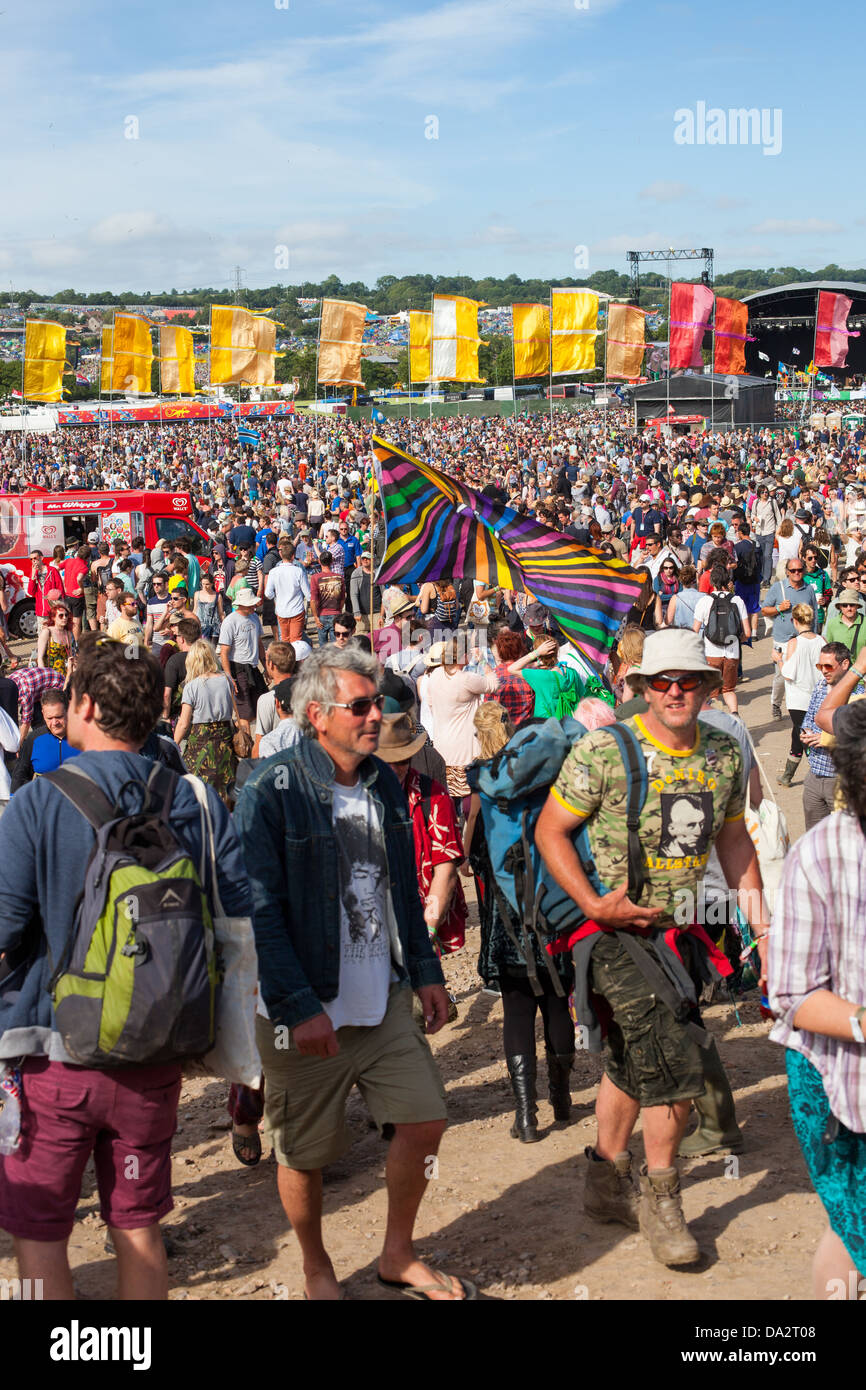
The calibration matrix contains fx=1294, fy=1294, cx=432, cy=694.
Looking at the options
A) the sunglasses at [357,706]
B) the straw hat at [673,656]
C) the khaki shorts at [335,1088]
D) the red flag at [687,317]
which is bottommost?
the khaki shorts at [335,1088]

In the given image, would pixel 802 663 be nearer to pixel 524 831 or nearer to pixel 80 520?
pixel 524 831

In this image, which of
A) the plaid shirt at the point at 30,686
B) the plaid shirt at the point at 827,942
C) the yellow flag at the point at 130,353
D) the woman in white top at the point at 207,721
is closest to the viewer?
the plaid shirt at the point at 827,942

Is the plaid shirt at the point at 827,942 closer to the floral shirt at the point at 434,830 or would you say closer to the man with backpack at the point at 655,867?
the man with backpack at the point at 655,867

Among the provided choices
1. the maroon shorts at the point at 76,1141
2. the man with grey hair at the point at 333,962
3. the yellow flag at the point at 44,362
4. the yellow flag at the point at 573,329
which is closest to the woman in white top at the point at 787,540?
the man with grey hair at the point at 333,962

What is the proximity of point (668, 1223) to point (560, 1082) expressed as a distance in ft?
3.81

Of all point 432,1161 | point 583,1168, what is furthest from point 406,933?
point 583,1168

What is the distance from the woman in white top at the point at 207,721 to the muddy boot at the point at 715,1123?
3.72m

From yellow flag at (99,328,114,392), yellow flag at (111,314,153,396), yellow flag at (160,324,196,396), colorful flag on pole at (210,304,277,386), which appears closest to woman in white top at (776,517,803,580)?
colorful flag on pole at (210,304,277,386)

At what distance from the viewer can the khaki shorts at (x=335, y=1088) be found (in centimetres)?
339

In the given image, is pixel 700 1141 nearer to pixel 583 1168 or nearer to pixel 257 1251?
pixel 583 1168

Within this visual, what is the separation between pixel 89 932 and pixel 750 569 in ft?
38.6

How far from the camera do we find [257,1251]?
4.03 m

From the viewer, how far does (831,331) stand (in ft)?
123

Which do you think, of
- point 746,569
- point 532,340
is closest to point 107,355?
point 532,340
